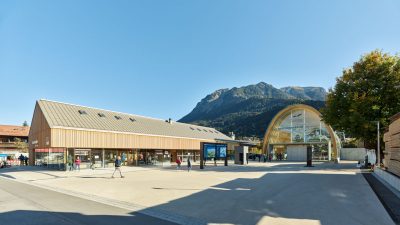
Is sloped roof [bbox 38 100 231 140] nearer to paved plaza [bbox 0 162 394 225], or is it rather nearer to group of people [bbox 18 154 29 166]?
group of people [bbox 18 154 29 166]

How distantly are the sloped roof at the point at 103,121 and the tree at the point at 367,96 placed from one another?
71.8 ft

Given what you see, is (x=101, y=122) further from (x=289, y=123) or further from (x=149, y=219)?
(x=289, y=123)

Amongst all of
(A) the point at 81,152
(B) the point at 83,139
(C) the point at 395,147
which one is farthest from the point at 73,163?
(C) the point at 395,147

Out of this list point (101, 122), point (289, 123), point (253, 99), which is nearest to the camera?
point (101, 122)

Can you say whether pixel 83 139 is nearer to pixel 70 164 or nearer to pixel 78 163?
pixel 70 164

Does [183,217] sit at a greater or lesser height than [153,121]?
lesser

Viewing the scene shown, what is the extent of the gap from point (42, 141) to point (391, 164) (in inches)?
1168

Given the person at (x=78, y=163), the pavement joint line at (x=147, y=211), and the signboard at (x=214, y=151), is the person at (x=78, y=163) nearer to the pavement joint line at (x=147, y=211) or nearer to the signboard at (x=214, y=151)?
the signboard at (x=214, y=151)

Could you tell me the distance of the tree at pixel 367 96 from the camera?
2892cm

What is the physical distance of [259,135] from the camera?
102m

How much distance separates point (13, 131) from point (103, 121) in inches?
1472

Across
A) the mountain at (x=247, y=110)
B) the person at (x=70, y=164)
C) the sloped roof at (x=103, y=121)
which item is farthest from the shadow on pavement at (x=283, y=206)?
the mountain at (x=247, y=110)

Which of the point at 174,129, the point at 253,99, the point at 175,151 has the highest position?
the point at 253,99

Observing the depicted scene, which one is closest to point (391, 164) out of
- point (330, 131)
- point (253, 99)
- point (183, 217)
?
point (183, 217)
